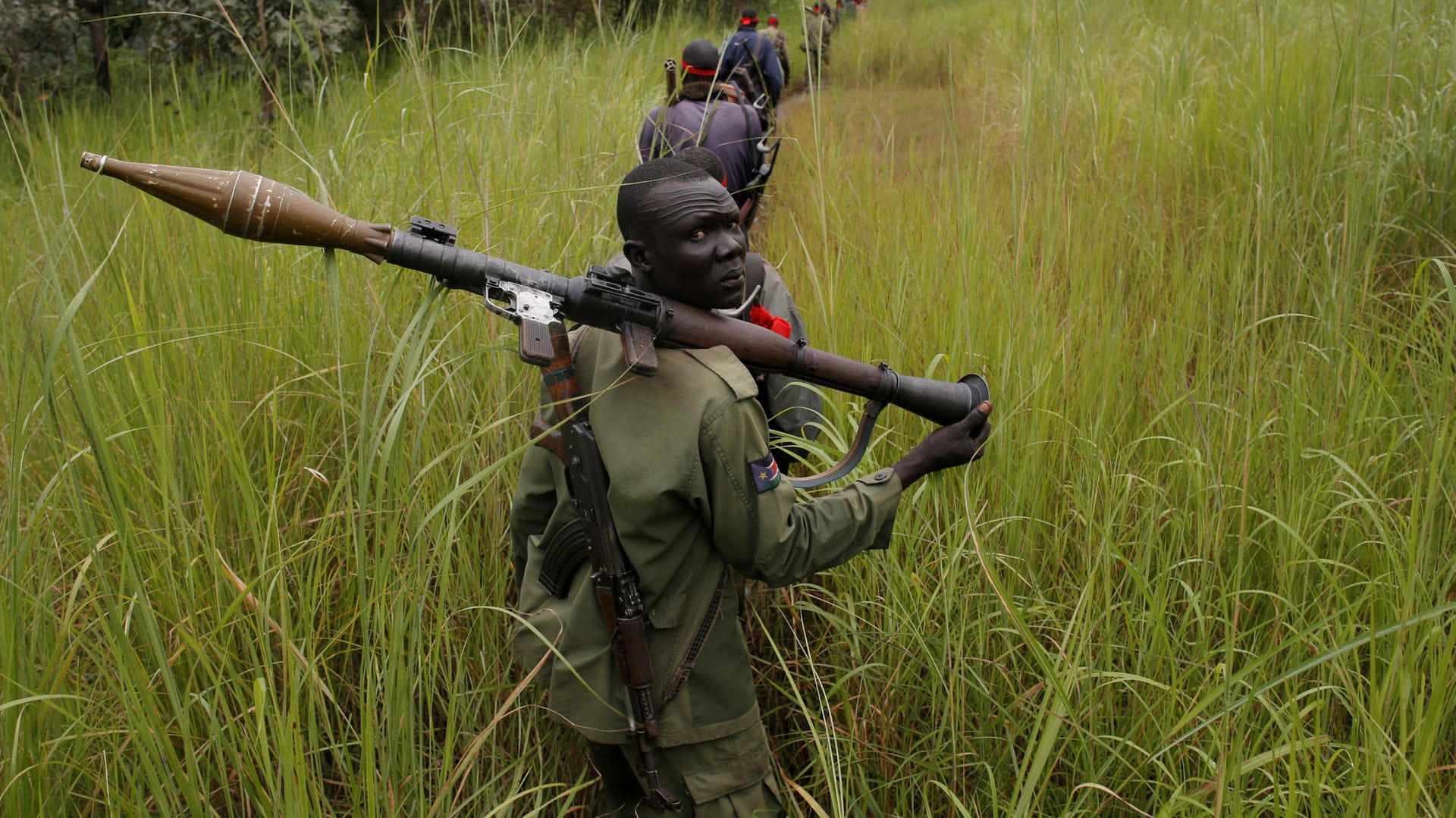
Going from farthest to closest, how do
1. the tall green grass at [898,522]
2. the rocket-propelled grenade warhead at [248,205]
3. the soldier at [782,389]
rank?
the soldier at [782,389] → the tall green grass at [898,522] → the rocket-propelled grenade warhead at [248,205]

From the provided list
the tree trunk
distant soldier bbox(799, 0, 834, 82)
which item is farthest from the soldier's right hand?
the tree trunk

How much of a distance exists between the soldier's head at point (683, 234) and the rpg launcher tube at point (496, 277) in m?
0.05

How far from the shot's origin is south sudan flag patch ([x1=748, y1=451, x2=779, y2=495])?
5.28ft

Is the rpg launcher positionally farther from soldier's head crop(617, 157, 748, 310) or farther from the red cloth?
the red cloth

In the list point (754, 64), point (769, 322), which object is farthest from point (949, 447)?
point (754, 64)

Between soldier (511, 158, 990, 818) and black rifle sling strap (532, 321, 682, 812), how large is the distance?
24 millimetres

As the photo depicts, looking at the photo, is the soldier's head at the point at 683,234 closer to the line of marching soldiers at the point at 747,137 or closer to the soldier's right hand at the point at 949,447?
the line of marching soldiers at the point at 747,137

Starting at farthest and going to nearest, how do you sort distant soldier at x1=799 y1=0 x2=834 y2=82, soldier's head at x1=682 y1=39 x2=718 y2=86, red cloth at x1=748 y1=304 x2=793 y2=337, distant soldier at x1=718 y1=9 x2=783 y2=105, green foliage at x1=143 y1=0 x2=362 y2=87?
distant soldier at x1=718 y1=9 x2=783 y2=105 → green foliage at x1=143 y1=0 x2=362 y2=87 → soldier's head at x1=682 y1=39 x2=718 y2=86 → distant soldier at x1=799 y1=0 x2=834 y2=82 → red cloth at x1=748 y1=304 x2=793 y2=337

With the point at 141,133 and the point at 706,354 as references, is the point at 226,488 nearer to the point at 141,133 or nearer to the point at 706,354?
the point at 706,354

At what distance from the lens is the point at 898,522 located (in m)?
2.19

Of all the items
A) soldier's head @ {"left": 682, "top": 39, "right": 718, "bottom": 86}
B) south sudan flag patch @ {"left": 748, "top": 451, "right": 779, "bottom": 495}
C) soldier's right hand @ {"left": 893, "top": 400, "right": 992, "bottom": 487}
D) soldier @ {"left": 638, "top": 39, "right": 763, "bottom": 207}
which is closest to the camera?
south sudan flag patch @ {"left": 748, "top": 451, "right": 779, "bottom": 495}

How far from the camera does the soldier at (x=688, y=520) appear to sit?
1583 mm


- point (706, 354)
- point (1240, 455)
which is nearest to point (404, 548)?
point (706, 354)

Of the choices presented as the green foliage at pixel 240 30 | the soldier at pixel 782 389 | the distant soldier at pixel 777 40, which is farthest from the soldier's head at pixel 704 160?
the distant soldier at pixel 777 40
